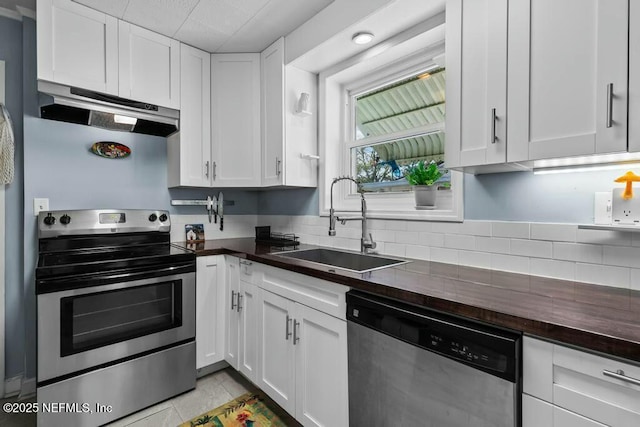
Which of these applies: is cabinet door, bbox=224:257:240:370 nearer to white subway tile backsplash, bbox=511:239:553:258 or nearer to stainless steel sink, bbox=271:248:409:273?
stainless steel sink, bbox=271:248:409:273

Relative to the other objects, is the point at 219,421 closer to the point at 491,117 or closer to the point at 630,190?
the point at 491,117


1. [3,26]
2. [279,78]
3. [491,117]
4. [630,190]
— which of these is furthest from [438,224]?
[3,26]

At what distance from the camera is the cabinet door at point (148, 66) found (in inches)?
81.9

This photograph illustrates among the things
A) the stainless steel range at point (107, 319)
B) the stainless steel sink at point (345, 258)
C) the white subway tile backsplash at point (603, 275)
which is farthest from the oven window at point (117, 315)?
the white subway tile backsplash at point (603, 275)

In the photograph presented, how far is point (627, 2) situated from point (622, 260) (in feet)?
2.79

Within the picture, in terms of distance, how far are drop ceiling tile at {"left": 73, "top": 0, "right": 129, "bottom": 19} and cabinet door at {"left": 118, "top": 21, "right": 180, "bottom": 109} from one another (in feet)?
0.27

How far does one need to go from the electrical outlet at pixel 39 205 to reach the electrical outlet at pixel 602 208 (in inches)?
116

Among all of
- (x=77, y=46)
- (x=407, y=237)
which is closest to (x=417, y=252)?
(x=407, y=237)

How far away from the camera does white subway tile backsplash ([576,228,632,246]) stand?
1165mm

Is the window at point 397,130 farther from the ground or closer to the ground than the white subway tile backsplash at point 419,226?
farther from the ground

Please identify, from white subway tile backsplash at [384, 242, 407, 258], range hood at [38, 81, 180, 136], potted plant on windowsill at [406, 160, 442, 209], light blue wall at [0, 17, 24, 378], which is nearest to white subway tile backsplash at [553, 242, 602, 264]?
potted plant on windowsill at [406, 160, 442, 209]

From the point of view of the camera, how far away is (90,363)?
1693 millimetres

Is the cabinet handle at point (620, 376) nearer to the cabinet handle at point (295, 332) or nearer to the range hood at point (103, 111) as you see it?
the cabinet handle at point (295, 332)

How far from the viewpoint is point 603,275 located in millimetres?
1205
